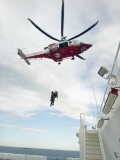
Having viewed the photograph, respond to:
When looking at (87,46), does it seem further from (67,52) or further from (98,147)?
(98,147)

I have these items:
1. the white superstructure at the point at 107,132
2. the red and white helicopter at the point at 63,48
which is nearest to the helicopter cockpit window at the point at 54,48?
the red and white helicopter at the point at 63,48

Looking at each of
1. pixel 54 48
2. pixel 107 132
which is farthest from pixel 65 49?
pixel 107 132

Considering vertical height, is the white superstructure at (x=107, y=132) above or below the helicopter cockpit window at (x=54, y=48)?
below

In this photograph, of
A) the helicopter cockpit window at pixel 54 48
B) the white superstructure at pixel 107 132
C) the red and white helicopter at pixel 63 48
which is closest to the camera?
the white superstructure at pixel 107 132

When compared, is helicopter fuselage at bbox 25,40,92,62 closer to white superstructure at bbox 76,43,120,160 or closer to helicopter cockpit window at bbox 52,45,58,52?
helicopter cockpit window at bbox 52,45,58,52

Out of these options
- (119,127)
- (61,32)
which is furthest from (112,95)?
(61,32)

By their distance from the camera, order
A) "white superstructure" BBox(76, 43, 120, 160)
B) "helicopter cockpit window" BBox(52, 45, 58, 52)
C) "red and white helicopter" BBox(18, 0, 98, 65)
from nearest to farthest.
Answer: "white superstructure" BBox(76, 43, 120, 160), "red and white helicopter" BBox(18, 0, 98, 65), "helicopter cockpit window" BBox(52, 45, 58, 52)

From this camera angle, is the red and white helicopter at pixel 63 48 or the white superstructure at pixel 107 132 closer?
the white superstructure at pixel 107 132

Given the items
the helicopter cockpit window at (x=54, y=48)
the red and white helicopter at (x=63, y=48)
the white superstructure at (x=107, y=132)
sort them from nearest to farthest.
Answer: the white superstructure at (x=107, y=132)
the red and white helicopter at (x=63, y=48)
the helicopter cockpit window at (x=54, y=48)

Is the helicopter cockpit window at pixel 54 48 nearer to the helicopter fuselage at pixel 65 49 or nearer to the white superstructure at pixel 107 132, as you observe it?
the helicopter fuselage at pixel 65 49

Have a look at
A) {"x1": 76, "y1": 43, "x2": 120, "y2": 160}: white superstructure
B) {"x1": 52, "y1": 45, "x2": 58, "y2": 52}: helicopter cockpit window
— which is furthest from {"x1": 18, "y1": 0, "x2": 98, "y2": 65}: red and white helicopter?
{"x1": 76, "y1": 43, "x2": 120, "y2": 160}: white superstructure

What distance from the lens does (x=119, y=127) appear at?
4023mm

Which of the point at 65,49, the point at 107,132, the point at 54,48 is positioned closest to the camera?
the point at 107,132

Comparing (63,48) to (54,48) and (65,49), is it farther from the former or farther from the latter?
(54,48)
